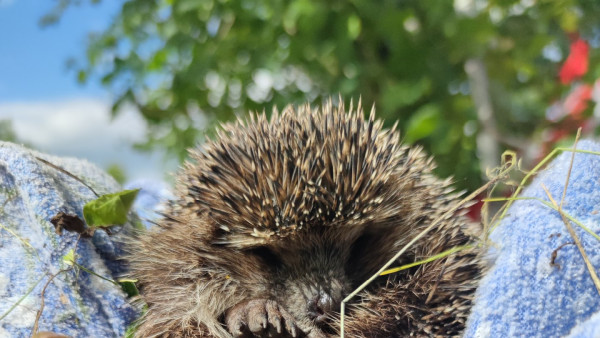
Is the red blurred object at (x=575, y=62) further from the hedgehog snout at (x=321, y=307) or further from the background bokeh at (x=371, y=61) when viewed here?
the hedgehog snout at (x=321, y=307)

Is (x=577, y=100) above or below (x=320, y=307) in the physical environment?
above

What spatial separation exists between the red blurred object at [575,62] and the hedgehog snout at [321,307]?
4.26 metres

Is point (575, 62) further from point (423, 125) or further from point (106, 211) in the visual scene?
point (106, 211)

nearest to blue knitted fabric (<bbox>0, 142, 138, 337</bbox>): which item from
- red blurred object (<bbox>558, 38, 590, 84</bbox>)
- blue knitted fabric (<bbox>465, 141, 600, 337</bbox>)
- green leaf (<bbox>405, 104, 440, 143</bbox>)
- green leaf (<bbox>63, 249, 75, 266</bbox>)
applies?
green leaf (<bbox>63, 249, 75, 266</bbox>)

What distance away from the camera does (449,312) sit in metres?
1.55

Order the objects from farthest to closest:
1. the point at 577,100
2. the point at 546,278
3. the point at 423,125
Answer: the point at 577,100 → the point at 423,125 → the point at 546,278

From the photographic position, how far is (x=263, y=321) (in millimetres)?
1544

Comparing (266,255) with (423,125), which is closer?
(266,255)

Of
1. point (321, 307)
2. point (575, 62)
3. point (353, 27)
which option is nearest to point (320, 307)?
point (321, 307)

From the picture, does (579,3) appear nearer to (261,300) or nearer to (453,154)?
(453,154)

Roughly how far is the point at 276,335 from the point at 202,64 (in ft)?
8.98

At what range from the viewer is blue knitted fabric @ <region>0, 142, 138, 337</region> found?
1.45 meters

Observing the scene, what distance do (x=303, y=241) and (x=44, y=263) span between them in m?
0.67

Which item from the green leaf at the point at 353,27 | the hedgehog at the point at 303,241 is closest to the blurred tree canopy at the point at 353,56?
the green leaf at the point at 353,27
